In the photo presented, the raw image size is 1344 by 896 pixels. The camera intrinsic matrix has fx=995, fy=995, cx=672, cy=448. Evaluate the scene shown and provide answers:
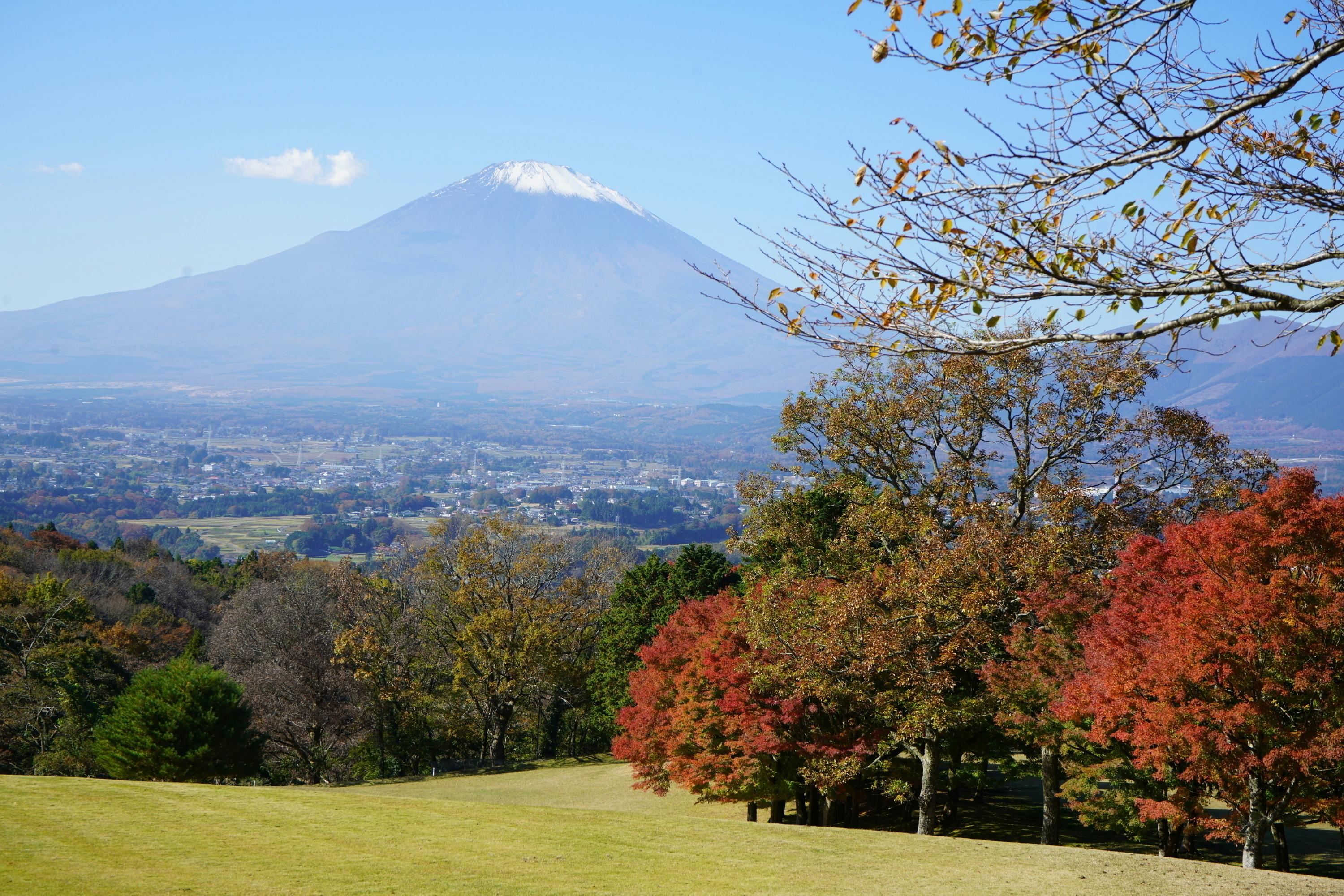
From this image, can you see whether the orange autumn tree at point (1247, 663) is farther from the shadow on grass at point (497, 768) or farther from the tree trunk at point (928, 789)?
the shadow on grass at point (497, 768)

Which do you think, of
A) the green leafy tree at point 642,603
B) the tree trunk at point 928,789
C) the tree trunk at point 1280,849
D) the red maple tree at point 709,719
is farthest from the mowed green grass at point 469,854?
the green leafy tree at point 642,603

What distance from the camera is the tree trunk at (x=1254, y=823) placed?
11.8 m

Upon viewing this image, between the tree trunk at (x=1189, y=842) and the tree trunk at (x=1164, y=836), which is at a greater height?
the tree trunk at (x=1164, y=836)

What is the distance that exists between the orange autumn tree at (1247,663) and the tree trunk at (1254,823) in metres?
0.02

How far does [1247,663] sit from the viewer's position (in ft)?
35.8

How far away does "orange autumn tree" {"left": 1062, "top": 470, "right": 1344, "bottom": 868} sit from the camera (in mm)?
10680

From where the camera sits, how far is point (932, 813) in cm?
1728

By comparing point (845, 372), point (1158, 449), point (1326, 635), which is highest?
point (845, 372)

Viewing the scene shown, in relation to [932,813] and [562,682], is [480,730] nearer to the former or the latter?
[562,682]

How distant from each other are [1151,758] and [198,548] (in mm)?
92547

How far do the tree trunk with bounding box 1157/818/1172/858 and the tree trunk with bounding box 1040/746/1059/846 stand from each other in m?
1.52

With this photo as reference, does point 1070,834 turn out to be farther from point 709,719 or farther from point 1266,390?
point 1266,390

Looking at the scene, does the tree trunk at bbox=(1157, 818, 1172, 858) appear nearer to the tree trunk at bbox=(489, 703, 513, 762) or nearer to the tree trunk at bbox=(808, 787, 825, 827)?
the tree trunk at bbox=(808, 787, 825, 827)

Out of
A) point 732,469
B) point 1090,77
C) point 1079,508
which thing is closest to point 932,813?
point 1079,508
